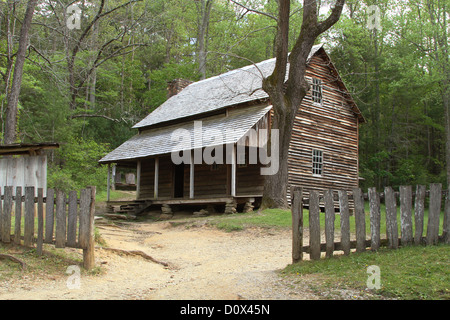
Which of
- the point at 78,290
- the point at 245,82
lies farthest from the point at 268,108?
the point at 78,290

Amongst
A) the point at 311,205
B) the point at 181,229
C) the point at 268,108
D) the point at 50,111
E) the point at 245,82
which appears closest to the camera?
the point at 311,205

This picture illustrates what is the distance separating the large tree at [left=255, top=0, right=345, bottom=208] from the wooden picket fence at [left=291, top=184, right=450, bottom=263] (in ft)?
31.8

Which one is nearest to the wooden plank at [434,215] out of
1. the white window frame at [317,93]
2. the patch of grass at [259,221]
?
the patch of grass at [259,221]

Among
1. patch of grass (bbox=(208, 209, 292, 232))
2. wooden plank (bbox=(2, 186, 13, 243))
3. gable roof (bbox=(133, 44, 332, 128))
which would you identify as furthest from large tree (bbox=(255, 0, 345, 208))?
wooden plank (bbox=(2, 186, 13, 243))

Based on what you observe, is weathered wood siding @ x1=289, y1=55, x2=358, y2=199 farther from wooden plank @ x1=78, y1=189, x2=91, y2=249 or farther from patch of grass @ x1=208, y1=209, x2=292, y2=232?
wooden plank @ x1=78, y1=189, x2=91, y2=249

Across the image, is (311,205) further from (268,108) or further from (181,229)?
(268,108)

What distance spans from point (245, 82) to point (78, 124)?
13.6 m

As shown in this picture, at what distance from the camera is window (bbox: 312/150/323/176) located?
2355 cm

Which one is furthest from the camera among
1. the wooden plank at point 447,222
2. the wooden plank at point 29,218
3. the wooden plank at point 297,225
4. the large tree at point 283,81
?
the large tree at point 283,81

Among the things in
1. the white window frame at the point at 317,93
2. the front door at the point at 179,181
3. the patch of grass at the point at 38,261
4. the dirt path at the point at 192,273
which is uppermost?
the white window frame at the point at 317,93

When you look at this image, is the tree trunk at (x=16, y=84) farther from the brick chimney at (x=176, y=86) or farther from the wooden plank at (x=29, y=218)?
the brick chimney at (x=176, y=86)

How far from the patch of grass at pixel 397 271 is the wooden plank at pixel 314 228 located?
228 mm

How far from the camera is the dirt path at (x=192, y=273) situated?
21.8ft

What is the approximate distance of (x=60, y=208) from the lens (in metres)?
8.50
